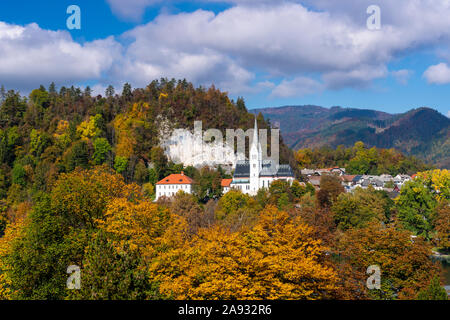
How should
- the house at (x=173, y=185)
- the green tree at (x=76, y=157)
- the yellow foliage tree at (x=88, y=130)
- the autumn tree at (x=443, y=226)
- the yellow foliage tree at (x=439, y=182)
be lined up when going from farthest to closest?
the yellow foliage tree at (x=88, y=130) < the green tree at (x=76, y=157) < the house at (x=173, y=185) < the yellow foliage tree at (x=439, y=182) < the autumn tree at (x=443, y=226)

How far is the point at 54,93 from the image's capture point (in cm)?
11388

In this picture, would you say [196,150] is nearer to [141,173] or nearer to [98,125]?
[141,173]

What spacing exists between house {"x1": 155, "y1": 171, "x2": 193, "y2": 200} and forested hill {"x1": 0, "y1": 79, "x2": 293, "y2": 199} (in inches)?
205

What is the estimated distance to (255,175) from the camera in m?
79.2

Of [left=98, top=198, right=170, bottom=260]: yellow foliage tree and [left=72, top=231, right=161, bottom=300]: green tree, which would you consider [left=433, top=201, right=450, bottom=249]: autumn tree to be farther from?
[left=72, top=231, right=161, bottom=300]: green tree

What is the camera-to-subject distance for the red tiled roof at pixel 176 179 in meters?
77.7

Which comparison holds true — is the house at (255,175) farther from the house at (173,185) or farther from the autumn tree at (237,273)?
the autumn tree at (237,273)

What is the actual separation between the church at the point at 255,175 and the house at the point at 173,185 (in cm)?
706

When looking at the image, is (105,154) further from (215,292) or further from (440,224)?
(215,292)

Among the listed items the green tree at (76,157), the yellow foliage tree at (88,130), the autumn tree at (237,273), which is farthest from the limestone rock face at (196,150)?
the autumn tree at (237,273)
